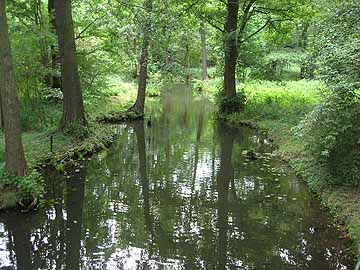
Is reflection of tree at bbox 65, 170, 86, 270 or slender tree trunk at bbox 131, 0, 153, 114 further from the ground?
slender tree trunk at bbox 131, 0, 153, 114

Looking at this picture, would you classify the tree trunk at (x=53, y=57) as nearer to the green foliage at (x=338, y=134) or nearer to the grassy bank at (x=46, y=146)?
the grassy bank at (x=46, y=146)

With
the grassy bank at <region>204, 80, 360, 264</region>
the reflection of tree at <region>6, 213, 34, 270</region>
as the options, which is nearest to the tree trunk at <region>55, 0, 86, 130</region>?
the reflection of tree at <region>6, 213, 34, 270</region>

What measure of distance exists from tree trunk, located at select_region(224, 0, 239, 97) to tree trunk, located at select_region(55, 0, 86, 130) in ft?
26.9

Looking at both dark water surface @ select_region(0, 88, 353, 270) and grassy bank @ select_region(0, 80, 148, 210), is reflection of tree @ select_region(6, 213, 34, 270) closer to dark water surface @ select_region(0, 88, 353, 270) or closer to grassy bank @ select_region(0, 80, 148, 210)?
dark water surface @ select_region(0, 88, 353, 270)

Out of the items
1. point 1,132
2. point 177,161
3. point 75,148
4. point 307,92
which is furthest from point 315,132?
point 307,92

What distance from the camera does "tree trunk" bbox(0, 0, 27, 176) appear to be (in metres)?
8.70

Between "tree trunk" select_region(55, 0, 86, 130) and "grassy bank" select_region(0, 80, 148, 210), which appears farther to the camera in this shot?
"tree trunk" select_region(55, 0, 86, 130)

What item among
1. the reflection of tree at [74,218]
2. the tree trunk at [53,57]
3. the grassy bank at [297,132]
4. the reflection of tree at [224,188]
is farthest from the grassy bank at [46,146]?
the grassy bank at [297,132]

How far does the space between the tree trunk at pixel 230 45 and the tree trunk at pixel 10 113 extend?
12917 mm

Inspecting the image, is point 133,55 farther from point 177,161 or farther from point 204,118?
point 177,161

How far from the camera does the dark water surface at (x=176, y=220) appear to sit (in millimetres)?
7102

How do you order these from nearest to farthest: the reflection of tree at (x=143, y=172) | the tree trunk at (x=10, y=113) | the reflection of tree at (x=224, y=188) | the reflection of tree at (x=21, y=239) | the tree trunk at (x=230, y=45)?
the reflection of tree at (x=21, y=239), the reflection of tree at (x=224, y=188), the tree trunk at (x=10, y=113), the reflection of tree at (x=143, y=172), the tree trunk at (x=230, y=45)

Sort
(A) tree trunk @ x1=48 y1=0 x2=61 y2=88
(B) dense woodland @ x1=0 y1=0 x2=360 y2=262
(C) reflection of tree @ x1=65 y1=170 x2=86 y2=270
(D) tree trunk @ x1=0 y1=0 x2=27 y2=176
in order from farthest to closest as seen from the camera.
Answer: (A) tree trunk @ x1=48 y1=0 x2=61 y2=88, (B) dense woodland @ x1=0 y1=0 x2=360 y2=262, (D) tree trunk @ x1=0 y1=0 x2=27 y2=176, (C) reflection of tree @ x1=65 y1=170 x2=86 y2=270

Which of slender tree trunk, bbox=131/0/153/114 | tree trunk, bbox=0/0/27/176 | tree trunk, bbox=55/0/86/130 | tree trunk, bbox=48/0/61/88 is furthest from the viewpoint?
slender tree trunk, bbox=131/0/153/114
